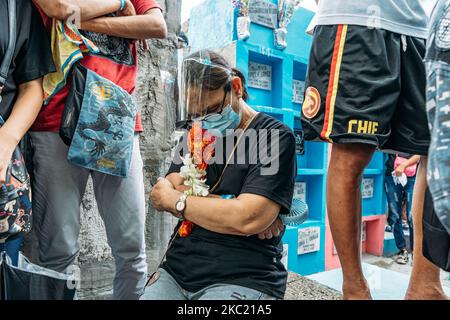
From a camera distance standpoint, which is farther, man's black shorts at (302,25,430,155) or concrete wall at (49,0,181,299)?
concrete wall at (49,0,181,299)

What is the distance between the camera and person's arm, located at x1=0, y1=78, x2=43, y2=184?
3.72 ft

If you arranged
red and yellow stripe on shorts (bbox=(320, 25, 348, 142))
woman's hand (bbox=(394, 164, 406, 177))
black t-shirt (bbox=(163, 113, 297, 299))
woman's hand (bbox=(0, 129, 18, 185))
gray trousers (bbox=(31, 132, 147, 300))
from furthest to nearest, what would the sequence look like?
1. woman's hand (bbox=(394, 164, 406, 177))
2. gray trousers (bbox=(31, 132, 147, 300))
3. red and yellow stripe on shorts (bbox=(320, 25, 348, 142))
4. black t-shirt (bbox=(163, 113, 297, 299))
5. woman's hand (bbox=(0, 129, 18, 185))

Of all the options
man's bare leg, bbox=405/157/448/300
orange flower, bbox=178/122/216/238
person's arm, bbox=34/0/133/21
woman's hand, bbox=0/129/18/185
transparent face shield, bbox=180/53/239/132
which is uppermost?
person's arm, bbox=34/0/133/21

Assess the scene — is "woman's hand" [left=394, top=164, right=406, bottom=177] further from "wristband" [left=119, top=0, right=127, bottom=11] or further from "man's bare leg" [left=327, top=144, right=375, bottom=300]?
"wristband" [left=119, top=0, right=127, bottom=11]

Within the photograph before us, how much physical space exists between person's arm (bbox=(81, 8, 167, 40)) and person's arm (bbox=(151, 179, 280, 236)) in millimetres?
829

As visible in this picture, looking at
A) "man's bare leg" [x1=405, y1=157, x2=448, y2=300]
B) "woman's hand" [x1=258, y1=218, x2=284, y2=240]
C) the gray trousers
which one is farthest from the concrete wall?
"man's bare leg" [x1=405, y1=157, x2=448, y2=300]

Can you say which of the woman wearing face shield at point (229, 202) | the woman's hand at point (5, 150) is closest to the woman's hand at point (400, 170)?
the woman wearing face shield at point (229, 202)

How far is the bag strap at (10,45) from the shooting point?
1.19 m

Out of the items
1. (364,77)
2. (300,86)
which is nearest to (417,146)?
(364,77)

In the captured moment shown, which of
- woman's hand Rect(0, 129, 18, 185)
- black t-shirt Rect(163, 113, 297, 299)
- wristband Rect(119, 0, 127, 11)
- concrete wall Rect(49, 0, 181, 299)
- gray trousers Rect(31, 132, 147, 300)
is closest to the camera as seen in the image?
woman's hand Rect(0, 129, 18, 185)

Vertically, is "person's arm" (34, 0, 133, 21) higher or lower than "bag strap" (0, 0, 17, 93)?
higher

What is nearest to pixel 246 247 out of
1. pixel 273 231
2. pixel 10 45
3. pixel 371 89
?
pixel 273 231

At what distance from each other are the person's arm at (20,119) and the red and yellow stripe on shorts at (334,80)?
3.54 ft
